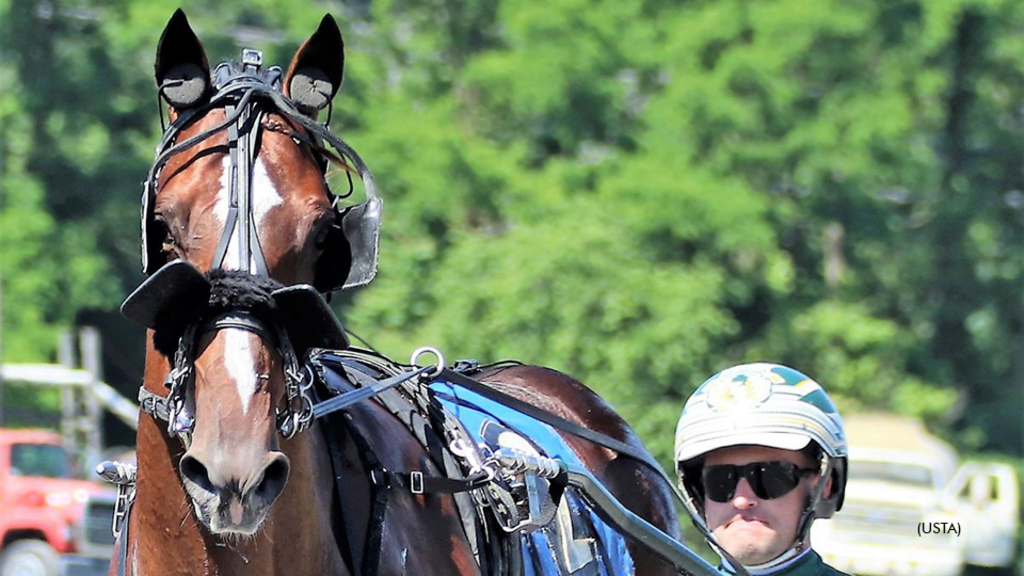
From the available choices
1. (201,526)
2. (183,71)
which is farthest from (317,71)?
(201,526)

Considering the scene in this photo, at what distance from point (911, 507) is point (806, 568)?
47.4 ft

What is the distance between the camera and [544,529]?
14.6ft

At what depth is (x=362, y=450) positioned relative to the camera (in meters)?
3.73

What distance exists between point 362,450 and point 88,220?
72.3 ft

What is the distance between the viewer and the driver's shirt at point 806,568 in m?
4.29

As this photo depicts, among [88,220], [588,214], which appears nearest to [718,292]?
[588,214]

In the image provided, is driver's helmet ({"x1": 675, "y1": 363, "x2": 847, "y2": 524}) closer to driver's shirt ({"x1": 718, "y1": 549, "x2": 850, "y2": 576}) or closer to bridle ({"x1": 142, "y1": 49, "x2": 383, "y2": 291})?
driver's shirt ({"x1": 718, "y1": 549, "x2": 850, "y2": 576})

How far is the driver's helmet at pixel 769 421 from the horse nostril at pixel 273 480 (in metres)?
1.57

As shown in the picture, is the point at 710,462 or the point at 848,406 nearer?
the point at 710,462

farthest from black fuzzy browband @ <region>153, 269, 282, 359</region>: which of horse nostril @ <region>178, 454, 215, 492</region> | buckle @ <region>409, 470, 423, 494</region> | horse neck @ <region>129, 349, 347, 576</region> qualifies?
buckle @ <region>409, 470, 423, 494</region>

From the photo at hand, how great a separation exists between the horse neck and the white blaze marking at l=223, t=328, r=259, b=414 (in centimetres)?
19

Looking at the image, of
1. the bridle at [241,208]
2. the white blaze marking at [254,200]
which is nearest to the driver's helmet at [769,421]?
the bridle at [241,208]

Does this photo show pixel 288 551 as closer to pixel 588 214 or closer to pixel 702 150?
pixel 588 214

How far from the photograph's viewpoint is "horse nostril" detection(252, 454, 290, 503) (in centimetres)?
309
